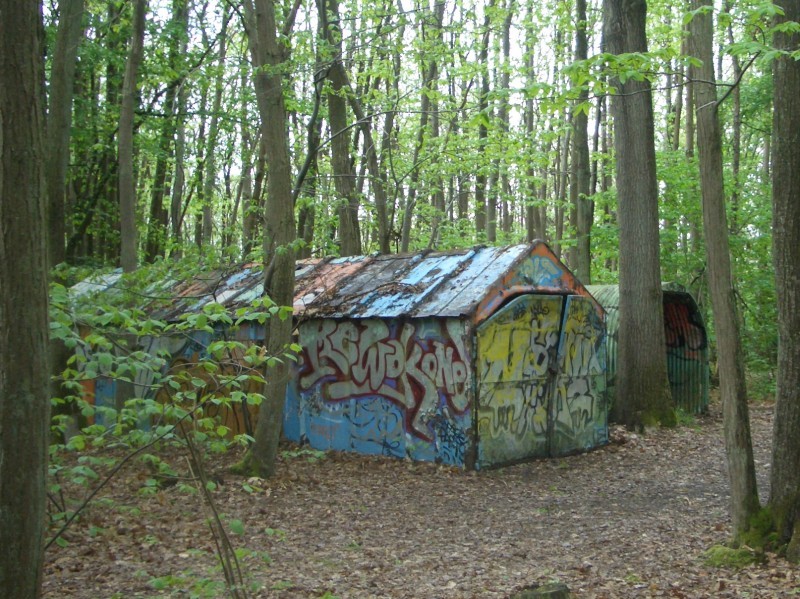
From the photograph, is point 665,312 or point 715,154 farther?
point 665,312

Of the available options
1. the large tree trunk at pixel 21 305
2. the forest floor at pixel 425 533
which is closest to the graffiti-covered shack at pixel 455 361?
the forest floor at pixel 425 533

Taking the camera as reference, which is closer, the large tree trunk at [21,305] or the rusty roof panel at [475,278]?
the large tree trunk at [21,305]

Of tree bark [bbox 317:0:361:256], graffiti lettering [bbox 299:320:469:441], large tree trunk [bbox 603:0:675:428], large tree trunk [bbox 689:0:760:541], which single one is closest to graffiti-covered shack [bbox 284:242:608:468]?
graffiti lettering [bbox 299:320:469:441]

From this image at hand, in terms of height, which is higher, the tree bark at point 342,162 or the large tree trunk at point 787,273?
the tree bark at point 342,162

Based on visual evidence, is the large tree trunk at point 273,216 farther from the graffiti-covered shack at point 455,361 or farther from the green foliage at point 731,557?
the green foliage at point 731,557

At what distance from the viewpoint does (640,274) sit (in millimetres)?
13594

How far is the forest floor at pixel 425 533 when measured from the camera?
5996mm

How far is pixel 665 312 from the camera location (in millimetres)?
16406

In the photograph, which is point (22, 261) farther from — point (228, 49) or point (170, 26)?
point (228, 49)

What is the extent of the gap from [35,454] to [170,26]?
1531cm

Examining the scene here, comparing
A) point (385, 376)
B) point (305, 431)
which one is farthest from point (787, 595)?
point (305, 431)

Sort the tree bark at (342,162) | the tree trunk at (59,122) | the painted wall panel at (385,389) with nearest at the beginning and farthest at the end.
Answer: the tree trunk at (59,122)
the painted wall panel at (385,389)
the tree bark at (342,162)

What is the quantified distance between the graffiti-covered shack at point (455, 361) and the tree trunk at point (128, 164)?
3160 mm

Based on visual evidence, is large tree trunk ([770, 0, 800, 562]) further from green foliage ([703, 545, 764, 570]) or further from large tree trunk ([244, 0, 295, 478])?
large tree trunk ([244, 0, 295, 478])
